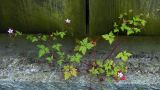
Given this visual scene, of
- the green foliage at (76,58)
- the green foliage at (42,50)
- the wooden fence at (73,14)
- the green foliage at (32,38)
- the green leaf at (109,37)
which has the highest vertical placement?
the wooden fence at (73,14)

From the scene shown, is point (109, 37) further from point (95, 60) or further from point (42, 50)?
point (42, 50)

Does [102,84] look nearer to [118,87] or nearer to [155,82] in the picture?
[118,87]

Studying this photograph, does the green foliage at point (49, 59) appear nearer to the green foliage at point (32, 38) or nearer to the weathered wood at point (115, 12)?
the green foliage at point (32, 38)

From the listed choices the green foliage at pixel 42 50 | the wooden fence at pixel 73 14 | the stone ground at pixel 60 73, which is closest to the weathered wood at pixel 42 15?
the wooden fence at pixel 73 14

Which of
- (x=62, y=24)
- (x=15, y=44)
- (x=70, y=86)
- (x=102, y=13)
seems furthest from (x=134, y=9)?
(x=15, y=44)

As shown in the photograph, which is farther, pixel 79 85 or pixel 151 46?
pixel 151 46

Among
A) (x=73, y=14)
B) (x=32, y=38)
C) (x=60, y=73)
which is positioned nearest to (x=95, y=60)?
(x=60, y=73)

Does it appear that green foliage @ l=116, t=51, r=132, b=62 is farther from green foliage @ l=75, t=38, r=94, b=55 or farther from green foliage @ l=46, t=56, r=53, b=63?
green foliage @ l=46, t=56, r=53, b=63

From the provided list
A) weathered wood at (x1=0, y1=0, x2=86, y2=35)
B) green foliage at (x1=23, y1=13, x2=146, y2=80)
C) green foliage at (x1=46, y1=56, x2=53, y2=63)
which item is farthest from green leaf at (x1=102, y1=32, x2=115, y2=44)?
green foliage at (x1=46, y1=56, x2=53, y2=63)
